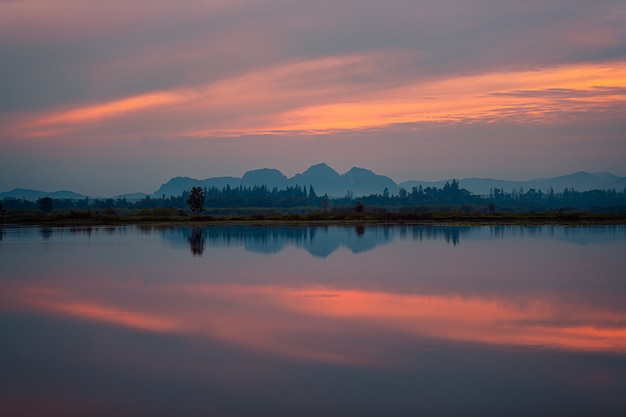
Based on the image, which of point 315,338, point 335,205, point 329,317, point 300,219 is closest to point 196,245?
point 329,317

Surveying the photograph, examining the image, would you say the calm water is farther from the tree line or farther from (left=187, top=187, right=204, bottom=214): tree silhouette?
the tree line

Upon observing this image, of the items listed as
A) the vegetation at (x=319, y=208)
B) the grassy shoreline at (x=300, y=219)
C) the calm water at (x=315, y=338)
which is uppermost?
the vegetation at (x=319, y=208)

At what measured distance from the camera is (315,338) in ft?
39.5

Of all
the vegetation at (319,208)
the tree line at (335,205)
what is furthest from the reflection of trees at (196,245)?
the tree line at (335,205)

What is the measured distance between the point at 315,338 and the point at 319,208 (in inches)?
4591

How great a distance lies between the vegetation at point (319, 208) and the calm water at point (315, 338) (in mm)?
43433

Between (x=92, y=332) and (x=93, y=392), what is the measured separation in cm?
410

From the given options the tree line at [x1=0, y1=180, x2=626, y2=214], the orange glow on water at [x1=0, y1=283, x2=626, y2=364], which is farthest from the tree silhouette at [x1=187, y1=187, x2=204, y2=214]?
the orange glow on water at [x1=0, y1=283, x2=626, y2=364]

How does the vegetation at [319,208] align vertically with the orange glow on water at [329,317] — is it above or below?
above

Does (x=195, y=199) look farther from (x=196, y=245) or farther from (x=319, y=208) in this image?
(x=319, y=208)

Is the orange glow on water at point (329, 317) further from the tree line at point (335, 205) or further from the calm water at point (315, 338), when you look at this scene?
the tree line at point (335, 205)

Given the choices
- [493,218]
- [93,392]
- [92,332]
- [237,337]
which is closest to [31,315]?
[92,332]

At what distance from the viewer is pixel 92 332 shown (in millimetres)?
12953

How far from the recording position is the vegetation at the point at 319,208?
67.6 m
